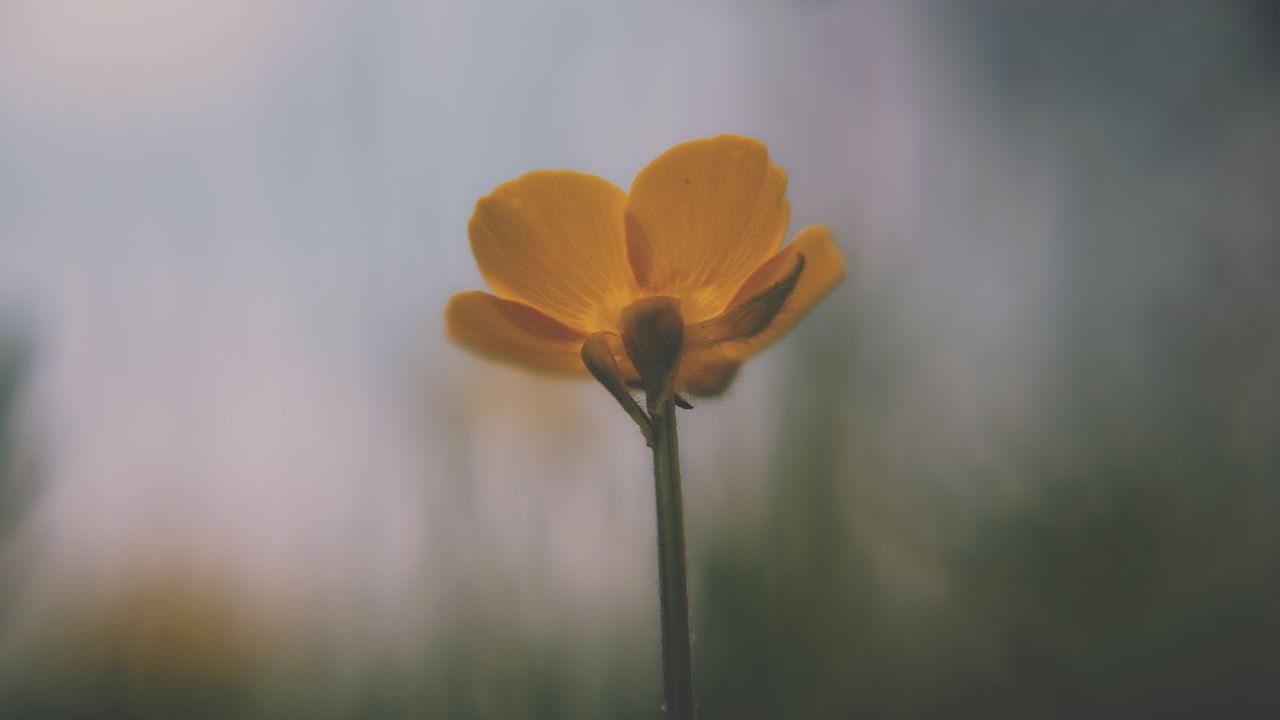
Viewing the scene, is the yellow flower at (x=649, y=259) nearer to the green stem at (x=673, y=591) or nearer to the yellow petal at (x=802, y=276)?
the yellow petal at (x=802, y=276)

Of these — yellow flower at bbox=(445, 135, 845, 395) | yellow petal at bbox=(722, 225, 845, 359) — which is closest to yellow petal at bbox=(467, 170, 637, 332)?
yellow flower at bbox=(445, 135, 845, 395)

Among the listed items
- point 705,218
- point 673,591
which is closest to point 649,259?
point 705,218

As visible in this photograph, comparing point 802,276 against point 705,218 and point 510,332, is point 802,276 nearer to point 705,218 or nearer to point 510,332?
point 705,218

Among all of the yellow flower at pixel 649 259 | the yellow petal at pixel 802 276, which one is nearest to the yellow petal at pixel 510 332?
the yellow flower at pixel 649 259

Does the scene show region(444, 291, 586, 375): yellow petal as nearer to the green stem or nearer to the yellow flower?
the yellow flower

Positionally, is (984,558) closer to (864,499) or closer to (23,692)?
(864,499)

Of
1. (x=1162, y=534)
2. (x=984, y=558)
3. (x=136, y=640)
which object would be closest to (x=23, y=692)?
(x=136, y=640)
